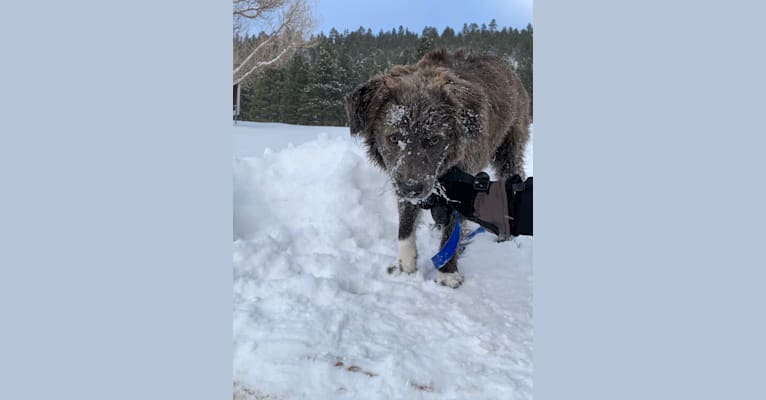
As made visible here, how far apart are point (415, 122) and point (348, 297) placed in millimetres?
1249

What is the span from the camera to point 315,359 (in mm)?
2258

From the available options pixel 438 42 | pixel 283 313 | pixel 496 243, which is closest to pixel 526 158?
pixel 496 243

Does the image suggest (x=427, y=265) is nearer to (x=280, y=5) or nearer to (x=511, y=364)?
(x=511, y=364)

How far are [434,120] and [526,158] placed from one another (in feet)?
6.26

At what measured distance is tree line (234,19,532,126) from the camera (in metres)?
3.06

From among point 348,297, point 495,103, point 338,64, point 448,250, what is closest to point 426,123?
point 338,64

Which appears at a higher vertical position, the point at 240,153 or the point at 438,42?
the point at 438,42

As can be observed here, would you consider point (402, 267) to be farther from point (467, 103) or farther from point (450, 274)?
point (467, 103)

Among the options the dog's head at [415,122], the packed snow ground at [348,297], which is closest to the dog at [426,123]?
the dog's head at [415,122]

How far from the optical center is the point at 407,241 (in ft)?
12.5

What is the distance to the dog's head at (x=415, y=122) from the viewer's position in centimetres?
308

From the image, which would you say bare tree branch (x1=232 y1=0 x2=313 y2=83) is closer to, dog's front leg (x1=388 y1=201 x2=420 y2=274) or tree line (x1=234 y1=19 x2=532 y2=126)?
tree line (x1=234 y1=19 x2=532 y2=126)

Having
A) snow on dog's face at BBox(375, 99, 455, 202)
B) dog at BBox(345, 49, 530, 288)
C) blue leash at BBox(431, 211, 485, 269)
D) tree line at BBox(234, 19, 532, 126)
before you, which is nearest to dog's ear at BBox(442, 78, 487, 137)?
dog at BBox(345, 49, 530, 288)

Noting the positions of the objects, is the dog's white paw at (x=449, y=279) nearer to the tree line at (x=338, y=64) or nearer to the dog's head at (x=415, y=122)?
the dog's head at (x=415, y=122)
